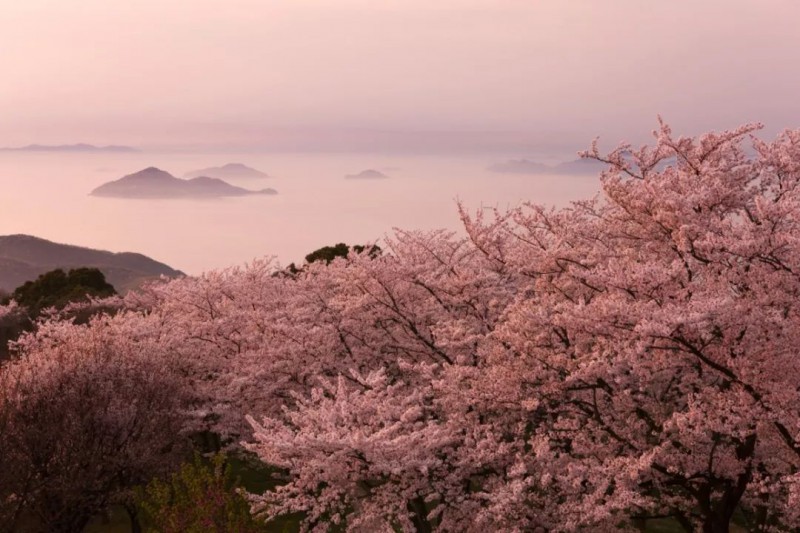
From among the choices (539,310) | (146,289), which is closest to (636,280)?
(539,310)

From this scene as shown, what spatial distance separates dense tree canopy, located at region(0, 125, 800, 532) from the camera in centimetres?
1786

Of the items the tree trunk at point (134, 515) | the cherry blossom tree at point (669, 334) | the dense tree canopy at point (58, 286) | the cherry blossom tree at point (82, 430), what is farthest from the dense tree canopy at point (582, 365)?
the dense tree canopy at point (58, 286)

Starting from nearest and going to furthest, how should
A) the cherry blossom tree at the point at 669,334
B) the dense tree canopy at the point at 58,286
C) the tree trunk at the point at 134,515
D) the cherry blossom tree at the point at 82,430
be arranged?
1. the cherry blossom tree at the point at 669,334
2. the cherry blossom tree at the point at 82,430
3. the tree trunk at the point at 134,515
4. the dense tree canopy at the point at 58,286

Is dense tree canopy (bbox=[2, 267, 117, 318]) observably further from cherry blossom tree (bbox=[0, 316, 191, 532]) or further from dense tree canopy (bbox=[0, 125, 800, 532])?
dense tree canopy (bbox=[0, 125, 800, 532])

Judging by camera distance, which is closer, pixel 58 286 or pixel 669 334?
pixel 669 334

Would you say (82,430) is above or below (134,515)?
above

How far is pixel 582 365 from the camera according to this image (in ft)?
58.0

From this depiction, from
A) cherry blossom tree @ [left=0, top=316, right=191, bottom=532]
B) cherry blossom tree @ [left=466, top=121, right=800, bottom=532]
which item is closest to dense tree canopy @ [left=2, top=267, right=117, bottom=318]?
cherry blossom tree @ [left=0, top=316, right=191, bottom=532]

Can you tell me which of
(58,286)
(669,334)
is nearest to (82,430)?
(669,334)

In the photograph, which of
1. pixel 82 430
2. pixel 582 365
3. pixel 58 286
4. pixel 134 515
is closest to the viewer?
pixel 582 365

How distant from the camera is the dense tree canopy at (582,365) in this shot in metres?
17.9

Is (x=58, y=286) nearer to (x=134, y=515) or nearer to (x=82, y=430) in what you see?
(x=134, y=515)

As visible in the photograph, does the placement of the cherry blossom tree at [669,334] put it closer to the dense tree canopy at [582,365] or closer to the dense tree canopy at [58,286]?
the dense tree canopy at [582,365]

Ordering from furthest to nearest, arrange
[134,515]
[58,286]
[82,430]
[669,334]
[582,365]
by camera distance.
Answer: [58,286]
[134,515]
[82,430]
[582,365]
[669,334]
